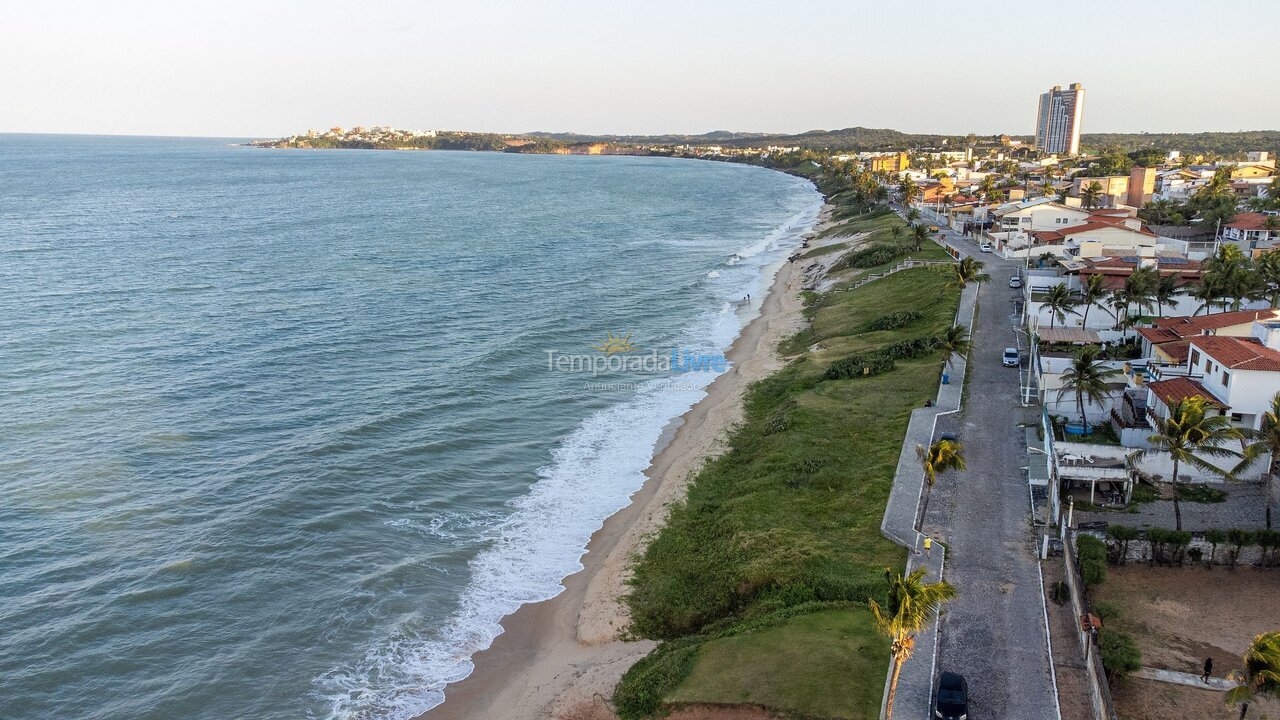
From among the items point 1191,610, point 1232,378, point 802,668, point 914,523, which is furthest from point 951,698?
point 1232,378

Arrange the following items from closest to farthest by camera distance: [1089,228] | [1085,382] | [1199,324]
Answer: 1. [1085,382]
2. [1199,324]
3. [1089,228]

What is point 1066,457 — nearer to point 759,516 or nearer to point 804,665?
point 759,516

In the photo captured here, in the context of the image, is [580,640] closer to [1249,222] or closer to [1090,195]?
[1249,222]

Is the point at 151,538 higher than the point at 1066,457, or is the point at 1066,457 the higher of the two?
the point at 1066,457

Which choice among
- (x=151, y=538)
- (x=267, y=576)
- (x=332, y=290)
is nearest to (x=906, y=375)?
(x=267, y=576)

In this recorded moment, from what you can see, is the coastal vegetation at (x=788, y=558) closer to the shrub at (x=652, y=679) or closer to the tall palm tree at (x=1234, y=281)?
the shrub at (x=652, y=679)

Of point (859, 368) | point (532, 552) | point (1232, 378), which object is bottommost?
point (532, 552)
